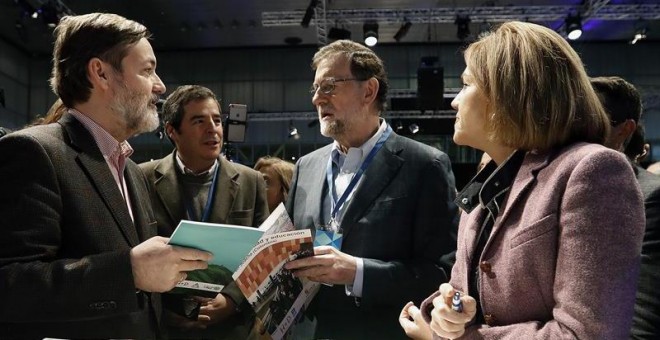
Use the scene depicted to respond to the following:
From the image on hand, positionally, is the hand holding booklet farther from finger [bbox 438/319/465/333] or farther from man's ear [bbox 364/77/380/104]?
man's ear [bbox 364/77/380/104]

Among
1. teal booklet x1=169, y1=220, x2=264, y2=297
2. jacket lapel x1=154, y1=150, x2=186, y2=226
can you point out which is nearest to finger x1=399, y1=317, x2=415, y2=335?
teal booklet x1=169, y1=220, x2=264, y2=297

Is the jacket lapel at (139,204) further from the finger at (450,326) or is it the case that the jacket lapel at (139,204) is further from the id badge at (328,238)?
the finger at (450,326)

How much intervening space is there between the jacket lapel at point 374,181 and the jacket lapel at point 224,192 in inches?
34.2

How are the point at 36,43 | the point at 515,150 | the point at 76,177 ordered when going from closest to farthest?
the point at 515,150 < the point at 76,177 < the point at 36,43

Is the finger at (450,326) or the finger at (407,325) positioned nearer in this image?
the finger at (450,326)

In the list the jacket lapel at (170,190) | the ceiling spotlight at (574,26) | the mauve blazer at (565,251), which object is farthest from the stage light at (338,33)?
the mauve blazer at (565,251)

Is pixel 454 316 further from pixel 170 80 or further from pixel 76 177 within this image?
pixel 170 80

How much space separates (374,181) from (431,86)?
872cm

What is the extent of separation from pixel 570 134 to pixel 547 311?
1.35ft

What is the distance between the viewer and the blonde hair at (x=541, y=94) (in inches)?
50.0

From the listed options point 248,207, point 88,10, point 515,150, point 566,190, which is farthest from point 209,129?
point 88,10

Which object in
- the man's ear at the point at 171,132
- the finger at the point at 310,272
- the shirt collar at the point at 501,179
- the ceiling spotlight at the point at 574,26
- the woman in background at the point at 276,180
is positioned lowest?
the woman in background at the point at 276,180

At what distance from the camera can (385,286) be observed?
1.99 meters

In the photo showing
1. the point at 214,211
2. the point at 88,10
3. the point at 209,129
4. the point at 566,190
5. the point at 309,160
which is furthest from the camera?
the point at 88,10
